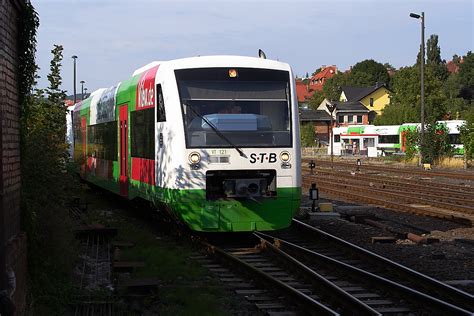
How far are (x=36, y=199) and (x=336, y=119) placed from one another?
9457cm

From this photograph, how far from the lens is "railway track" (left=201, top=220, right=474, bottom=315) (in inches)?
278

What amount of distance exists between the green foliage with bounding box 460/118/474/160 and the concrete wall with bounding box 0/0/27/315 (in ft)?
105

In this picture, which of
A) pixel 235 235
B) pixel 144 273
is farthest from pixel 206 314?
pixel 235 235

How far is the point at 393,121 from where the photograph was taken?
74.3 meters

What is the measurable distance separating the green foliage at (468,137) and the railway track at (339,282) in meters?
26.7

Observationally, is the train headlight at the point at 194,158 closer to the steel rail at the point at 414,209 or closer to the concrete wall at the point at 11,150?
the concrete wall at the point at 11,150

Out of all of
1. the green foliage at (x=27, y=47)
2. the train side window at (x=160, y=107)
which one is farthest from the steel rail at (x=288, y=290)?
the green foliage at (x=27, y=47)

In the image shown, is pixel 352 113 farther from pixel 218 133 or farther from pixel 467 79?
pixel 218 133

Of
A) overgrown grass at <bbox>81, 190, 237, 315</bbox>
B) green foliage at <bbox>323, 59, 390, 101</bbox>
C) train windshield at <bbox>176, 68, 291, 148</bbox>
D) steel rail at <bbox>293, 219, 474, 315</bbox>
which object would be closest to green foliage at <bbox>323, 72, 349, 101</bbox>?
green foliage at <bbox>323, 59, 390, 101</bbox>

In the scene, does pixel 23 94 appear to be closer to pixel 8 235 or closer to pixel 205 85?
pixel 8 235

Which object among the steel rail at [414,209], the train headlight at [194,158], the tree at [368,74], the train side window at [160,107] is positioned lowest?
the steel rail at [414,209]

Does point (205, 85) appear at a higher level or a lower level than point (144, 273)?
higher

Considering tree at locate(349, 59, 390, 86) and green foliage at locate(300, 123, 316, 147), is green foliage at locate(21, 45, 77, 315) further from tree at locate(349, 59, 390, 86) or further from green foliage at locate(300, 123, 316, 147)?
tree at locate(349, 59, 390, 86)

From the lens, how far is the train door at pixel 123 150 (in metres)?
14.1
